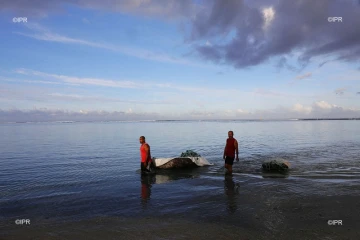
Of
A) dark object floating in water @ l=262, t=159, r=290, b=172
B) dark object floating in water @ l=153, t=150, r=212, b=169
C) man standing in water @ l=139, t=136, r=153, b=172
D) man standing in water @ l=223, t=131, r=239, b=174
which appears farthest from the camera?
dark object floating in water @ l=153, t=150, r=212, b=169

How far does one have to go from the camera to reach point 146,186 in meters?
12.8

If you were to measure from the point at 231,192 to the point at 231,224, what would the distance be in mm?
3555

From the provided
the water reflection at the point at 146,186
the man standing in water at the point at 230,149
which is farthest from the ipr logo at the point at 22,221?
the man standing in water at the point at 230,149

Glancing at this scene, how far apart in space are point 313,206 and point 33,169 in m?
16.5

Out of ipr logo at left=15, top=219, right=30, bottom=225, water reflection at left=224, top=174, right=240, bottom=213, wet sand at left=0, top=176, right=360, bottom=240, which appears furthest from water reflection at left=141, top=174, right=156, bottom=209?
ipr logo at left=15, top=219, right=30, bottom=225

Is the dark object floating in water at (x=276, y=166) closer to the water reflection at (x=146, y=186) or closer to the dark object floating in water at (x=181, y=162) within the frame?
the dark object floating in water at (x=181, y=162)

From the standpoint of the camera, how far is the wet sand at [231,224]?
7152 mm

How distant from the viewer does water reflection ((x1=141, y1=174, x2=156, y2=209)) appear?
410 inches

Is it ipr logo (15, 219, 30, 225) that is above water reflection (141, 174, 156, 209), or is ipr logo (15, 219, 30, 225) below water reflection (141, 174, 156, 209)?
above

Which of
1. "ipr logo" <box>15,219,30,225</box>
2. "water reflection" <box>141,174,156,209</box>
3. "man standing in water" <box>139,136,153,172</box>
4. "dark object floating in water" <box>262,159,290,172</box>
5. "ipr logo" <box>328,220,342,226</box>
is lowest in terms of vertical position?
"water reflection" <box>141,174,156,209</box>

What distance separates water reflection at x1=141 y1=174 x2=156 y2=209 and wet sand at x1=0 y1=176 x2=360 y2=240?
1865 mm

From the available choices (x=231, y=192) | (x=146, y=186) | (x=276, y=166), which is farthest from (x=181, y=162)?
(x=231, y=192)

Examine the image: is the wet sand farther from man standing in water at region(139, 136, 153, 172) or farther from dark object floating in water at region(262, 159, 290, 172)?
dark object floating in water at region(262, 159, 290, 172)

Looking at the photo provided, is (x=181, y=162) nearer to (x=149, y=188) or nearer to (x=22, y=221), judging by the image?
(x=149, y=188)
